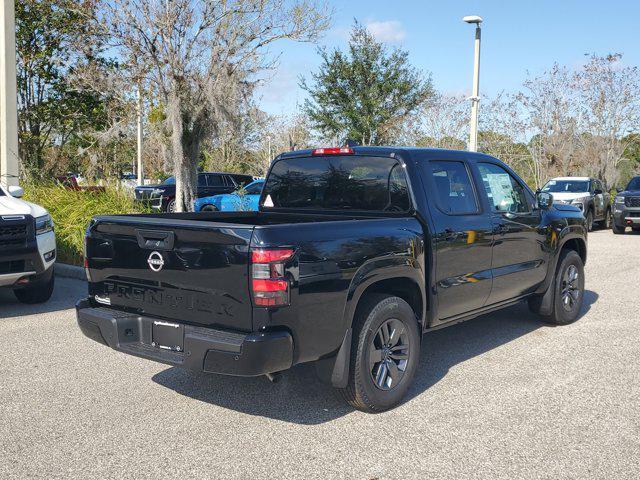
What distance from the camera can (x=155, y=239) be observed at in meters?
4.00

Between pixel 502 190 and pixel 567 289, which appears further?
pixel 567 289

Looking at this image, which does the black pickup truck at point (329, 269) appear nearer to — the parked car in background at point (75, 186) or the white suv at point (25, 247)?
the white suv at point (25, 247)

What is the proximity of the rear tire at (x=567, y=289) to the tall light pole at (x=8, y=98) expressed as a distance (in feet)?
30.3

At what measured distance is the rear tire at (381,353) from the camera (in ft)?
13.8

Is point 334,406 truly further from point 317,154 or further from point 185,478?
point 317,154

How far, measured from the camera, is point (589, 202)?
1895cm

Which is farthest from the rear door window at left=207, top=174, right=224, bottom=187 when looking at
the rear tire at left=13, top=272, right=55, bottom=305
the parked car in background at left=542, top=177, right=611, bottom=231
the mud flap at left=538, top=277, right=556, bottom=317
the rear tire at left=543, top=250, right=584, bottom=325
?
the mud flap at left=538, top=277, right=556, bottom=317

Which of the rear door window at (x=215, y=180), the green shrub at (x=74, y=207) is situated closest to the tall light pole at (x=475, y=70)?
the rear door window at (x=215, y=180)

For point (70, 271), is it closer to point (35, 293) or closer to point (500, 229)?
point (35, 293)

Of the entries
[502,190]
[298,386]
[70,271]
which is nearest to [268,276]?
[298,386]

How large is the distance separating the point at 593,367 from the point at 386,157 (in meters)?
2.53

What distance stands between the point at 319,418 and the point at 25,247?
4363 mm

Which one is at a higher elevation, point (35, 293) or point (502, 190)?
point (502, 190)

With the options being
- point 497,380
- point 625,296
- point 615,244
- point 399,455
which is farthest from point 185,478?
point 615,244
